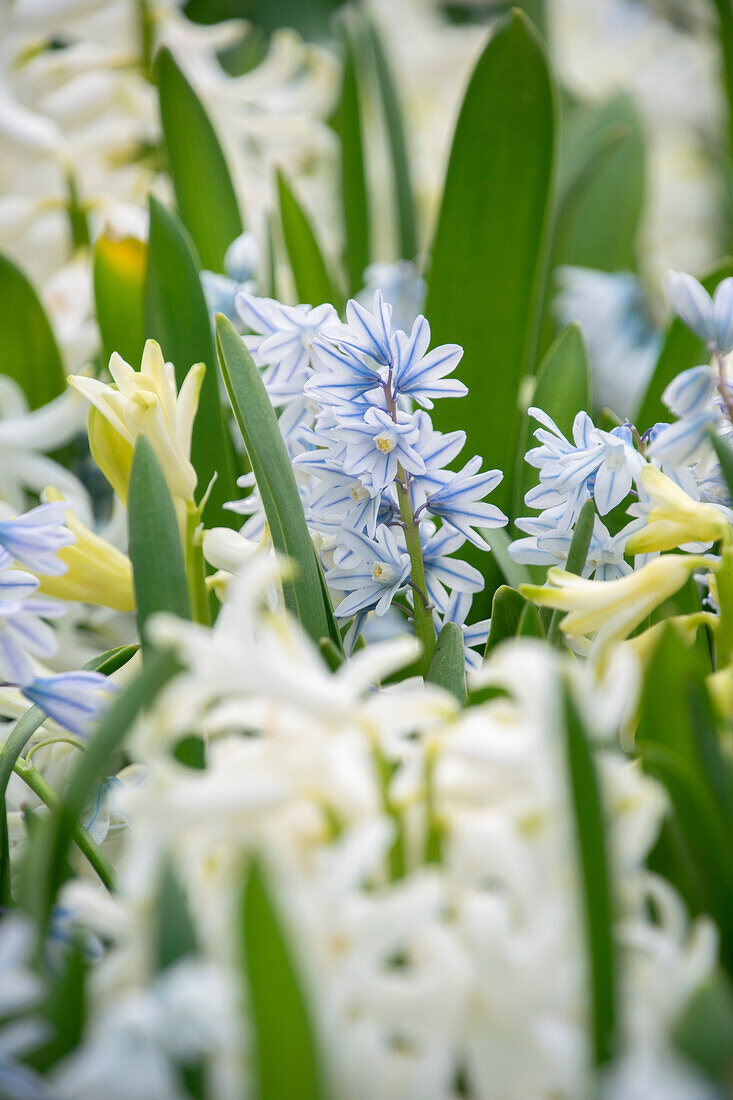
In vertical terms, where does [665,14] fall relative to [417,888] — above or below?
below

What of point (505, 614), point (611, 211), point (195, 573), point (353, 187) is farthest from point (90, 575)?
point (611, 211)

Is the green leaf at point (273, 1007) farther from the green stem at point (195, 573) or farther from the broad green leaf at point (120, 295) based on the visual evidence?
the broad green leaf at point (120, 295)

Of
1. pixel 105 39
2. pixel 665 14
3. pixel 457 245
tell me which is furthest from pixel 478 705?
pixel 665 14

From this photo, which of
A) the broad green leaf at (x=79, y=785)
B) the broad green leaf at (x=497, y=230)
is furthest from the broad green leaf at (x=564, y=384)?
the broad green leaf at (x=79, y=785)

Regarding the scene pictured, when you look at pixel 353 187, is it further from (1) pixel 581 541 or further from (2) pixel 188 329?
(1) pixel 581 541

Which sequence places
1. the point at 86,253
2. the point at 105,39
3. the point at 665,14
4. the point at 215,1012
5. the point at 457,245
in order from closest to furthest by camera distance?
the point at 215,1012 < the point at 457,245 < the point at 86,253 < the point at 105,39 < the point at 665,14

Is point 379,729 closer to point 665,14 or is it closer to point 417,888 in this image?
point 417,888

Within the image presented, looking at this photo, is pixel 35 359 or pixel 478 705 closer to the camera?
pixel 478 705
